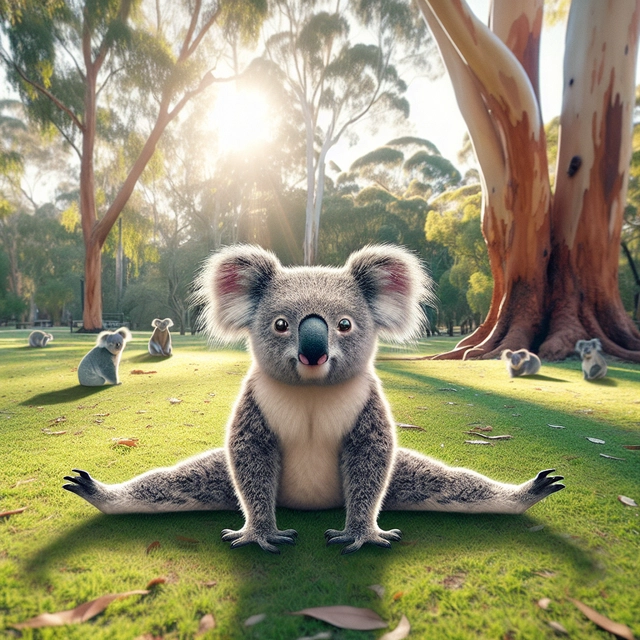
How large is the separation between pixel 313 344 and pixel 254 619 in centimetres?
69

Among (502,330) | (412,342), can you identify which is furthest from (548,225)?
(412,342)

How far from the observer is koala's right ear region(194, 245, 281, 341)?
158 cm

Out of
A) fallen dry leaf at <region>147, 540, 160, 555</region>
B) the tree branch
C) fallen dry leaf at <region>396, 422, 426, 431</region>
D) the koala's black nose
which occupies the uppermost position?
the tree branch

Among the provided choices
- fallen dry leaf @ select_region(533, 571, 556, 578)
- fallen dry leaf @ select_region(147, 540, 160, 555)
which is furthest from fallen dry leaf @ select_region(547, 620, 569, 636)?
fallen dry leaf @ select_region(147, 540, 160, 555)

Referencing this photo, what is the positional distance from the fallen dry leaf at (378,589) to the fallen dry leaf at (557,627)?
388mm

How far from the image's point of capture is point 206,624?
96cm

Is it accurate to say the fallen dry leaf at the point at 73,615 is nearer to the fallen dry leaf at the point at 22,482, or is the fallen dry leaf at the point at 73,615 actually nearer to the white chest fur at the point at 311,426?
the white chest fur at the point at 311,426

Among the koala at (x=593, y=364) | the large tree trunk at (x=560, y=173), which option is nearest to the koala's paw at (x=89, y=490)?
the koala at (x=593, y=364)

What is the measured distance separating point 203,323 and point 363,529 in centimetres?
101

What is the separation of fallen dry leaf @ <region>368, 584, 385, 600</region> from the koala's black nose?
0.61 m

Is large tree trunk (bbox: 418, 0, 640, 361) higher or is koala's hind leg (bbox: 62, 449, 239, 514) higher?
large tree trunk (bbox: 418, 0, 640, 361)

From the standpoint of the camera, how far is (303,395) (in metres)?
1.40

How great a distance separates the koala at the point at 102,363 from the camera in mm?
4355

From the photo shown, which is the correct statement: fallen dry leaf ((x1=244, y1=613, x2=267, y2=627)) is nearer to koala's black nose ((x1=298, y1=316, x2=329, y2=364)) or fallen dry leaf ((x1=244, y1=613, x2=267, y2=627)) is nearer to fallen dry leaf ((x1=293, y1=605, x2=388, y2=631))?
fallen dry leaf ((x1=293, y1=605, x2=388, y2=631))
